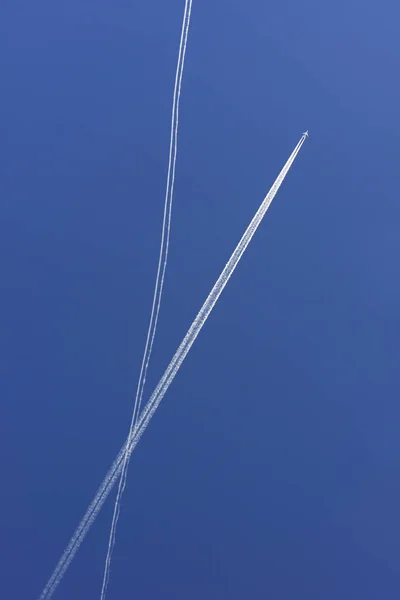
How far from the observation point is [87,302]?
138 cm

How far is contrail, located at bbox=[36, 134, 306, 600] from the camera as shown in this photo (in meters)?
1.37

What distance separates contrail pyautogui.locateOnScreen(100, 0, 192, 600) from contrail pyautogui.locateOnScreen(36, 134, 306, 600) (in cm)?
2

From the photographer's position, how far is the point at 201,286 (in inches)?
54.2

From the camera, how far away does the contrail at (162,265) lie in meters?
1.35

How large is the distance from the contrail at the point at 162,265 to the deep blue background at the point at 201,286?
18 millimetres

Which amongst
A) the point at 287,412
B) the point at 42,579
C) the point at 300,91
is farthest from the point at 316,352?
the point at 42,579

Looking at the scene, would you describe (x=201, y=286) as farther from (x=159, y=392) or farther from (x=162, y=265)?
(x=159, y=392)

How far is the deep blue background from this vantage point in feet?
4.43

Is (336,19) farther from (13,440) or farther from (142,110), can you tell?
(13,440)

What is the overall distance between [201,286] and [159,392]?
0.96ft

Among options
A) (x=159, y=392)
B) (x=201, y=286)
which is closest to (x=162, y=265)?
(x=201, y=286)

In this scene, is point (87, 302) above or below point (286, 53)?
below

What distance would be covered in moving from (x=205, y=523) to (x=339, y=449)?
1.32 feet

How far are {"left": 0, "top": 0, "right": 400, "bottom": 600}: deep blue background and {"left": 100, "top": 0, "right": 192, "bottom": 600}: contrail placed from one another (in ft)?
0.06
